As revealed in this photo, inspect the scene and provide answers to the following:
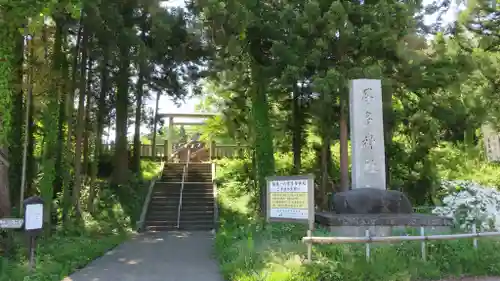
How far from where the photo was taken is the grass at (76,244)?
8.48 m

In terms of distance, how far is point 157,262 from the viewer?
388 inches

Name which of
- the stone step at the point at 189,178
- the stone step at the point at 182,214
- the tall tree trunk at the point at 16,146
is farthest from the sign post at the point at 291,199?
the stone step at the point at 189,178

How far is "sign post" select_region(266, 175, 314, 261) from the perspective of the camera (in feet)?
28.7

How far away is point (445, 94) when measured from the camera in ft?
53.7

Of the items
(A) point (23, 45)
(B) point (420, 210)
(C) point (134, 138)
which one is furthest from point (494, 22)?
(A) point (23, 45)

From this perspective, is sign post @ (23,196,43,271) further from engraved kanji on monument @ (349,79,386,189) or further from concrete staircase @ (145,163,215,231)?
concrete staircase @ (145,163,215,231)

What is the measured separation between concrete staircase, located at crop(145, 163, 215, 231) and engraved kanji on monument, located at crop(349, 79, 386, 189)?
266 inches

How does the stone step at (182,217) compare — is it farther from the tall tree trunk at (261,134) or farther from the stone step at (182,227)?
the tall tree trunk at (261,134)

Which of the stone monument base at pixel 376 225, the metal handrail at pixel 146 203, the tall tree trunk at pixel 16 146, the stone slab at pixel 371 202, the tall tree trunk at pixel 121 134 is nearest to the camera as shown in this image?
the stone monument base at pixel 376 225

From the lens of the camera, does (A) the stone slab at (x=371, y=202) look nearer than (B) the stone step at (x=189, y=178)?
Yes

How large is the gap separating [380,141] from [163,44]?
25.9 feet

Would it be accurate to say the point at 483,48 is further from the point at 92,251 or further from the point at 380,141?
the point at 92,251

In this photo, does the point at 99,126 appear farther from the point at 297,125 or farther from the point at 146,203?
the point at 297,125

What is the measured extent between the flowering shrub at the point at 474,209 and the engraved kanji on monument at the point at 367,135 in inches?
66.8
